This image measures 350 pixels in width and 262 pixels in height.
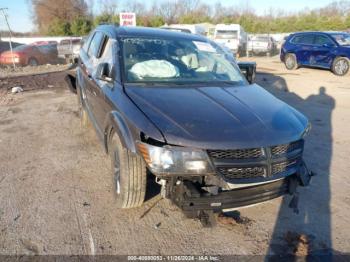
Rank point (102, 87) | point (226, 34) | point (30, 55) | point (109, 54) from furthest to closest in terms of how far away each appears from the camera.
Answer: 1. point (226, 34)
2. point (30, 55)
3. point (109, 54)
4. point (102, 87)

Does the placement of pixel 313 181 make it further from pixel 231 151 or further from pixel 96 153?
pixel 96 153

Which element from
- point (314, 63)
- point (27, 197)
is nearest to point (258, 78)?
point (314, 63)

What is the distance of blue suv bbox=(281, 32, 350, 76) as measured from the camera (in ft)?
45.7

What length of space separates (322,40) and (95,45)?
12440mm

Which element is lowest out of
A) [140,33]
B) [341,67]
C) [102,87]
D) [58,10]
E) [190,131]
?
[341,67]

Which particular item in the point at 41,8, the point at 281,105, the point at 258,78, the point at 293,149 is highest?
the point at 41,8

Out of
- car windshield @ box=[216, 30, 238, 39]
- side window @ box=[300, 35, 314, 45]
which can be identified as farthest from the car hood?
car windshield @ box=[216, 30, 238, 39]

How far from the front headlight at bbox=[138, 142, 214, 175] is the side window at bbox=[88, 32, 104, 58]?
2.51 metres

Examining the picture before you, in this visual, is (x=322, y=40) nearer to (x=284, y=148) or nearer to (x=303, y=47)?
(x=303, y=47)

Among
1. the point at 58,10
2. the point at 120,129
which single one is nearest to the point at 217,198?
the point at 120,129

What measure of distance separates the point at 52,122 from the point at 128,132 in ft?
13.3

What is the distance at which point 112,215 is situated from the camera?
11.0 ft

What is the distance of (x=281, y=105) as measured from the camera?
11.6 ft

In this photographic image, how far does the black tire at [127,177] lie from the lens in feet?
9.98
